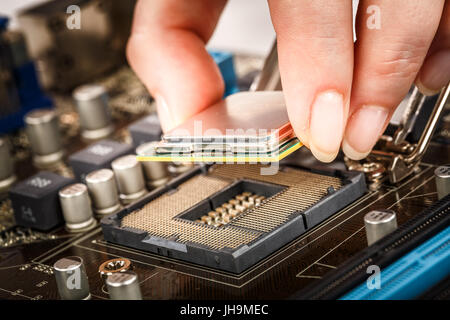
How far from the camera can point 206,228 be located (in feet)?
7.32

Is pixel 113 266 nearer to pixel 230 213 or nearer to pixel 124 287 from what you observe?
pixel 124 287

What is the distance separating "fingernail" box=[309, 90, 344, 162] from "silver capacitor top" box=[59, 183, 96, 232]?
929 millimetres

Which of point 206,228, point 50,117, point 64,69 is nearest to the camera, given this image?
point 206,228

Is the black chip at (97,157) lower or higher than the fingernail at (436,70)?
lower

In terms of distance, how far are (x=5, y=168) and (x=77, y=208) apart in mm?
670

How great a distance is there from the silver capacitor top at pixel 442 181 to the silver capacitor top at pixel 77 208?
1.08 meters

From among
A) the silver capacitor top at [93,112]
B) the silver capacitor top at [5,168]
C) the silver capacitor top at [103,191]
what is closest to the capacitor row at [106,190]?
the silver capacitor top at [103,191]

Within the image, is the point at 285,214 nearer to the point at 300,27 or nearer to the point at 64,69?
the point at 300,27

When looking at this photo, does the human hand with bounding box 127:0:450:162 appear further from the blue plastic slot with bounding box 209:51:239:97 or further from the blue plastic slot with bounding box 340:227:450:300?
the blue plastic slot with bounding box 209:51:239:97

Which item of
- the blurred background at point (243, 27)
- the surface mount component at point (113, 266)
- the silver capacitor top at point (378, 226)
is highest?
the silver capacitor top at point (378, 226)

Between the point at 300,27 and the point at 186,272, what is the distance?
2.47 feet

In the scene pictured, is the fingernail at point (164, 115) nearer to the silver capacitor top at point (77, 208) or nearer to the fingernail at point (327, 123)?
the silver capacitor top at point (77, 208)

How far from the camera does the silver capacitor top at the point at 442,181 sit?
7.26 ft
